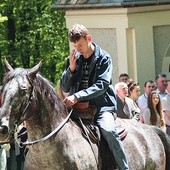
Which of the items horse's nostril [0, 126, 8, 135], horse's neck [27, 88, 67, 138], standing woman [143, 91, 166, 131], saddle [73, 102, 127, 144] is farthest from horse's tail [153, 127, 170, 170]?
standing woman [143, 91, 166, 131]

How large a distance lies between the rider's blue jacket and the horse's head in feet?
3.08

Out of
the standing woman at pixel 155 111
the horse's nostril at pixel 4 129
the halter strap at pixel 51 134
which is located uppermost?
the horse's nostril at pixel 4 129

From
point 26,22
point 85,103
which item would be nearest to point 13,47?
point 26,22

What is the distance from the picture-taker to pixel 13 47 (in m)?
38.0

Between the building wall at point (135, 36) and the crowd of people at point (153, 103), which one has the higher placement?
the building wall at point (135, 36)

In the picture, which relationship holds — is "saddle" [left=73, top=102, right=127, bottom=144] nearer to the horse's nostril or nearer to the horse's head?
the horse's head

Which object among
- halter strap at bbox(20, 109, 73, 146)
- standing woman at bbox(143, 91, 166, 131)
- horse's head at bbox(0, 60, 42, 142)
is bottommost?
standing woman at bbox(143, 91, 166, 131)

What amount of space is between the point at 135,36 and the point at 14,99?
15398mm

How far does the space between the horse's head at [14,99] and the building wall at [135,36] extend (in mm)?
14596

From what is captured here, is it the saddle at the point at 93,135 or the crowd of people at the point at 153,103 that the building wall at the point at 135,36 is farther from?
the saddle at the point at 93,135

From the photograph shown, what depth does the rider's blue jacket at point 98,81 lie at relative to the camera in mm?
12117

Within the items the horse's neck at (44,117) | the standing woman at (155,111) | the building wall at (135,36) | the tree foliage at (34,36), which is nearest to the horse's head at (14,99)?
the horse's neck at (44,117)

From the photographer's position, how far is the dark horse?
11023mm

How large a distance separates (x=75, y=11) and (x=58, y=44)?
986cm
